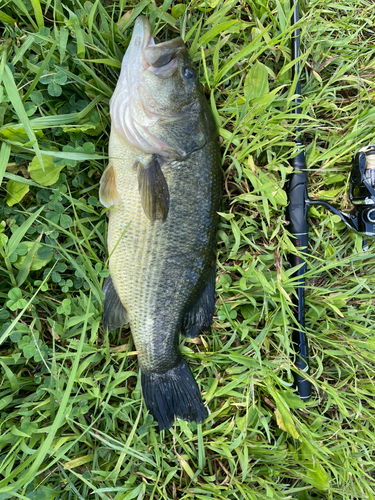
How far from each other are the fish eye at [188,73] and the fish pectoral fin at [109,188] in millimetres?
642

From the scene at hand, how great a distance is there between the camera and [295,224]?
6.44ft

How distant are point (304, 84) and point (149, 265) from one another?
1646 millimetres

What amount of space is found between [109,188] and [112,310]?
2.33 feet

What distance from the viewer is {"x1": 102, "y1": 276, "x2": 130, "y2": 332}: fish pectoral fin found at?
1773 mm

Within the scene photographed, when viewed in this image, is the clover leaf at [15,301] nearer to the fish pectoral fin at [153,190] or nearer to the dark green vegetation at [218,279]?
the dark green vegetation at [218,279]

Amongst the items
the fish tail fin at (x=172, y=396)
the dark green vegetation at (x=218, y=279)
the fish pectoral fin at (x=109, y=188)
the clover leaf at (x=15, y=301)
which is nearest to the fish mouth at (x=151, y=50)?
the dark green vegetation at (x=218, y=279)

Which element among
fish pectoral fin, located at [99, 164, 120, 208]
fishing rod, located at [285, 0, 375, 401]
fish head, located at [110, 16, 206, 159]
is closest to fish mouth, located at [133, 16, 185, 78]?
fish head, located at [110, 16, 206, 159]

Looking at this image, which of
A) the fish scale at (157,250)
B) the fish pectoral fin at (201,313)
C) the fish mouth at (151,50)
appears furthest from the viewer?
the fish pectoral fin at (201,313)

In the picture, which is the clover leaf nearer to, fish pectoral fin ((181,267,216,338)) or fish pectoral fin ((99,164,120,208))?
fish pectoral fin ((99,164,120,208))

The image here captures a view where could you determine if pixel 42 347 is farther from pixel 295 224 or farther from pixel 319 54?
pixel 319 54

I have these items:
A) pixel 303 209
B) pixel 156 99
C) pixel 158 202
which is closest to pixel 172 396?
pixel 158 202

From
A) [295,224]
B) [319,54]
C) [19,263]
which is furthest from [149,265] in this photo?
[319,54]

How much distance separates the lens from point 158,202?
160 cm

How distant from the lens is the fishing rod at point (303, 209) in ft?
6.35
